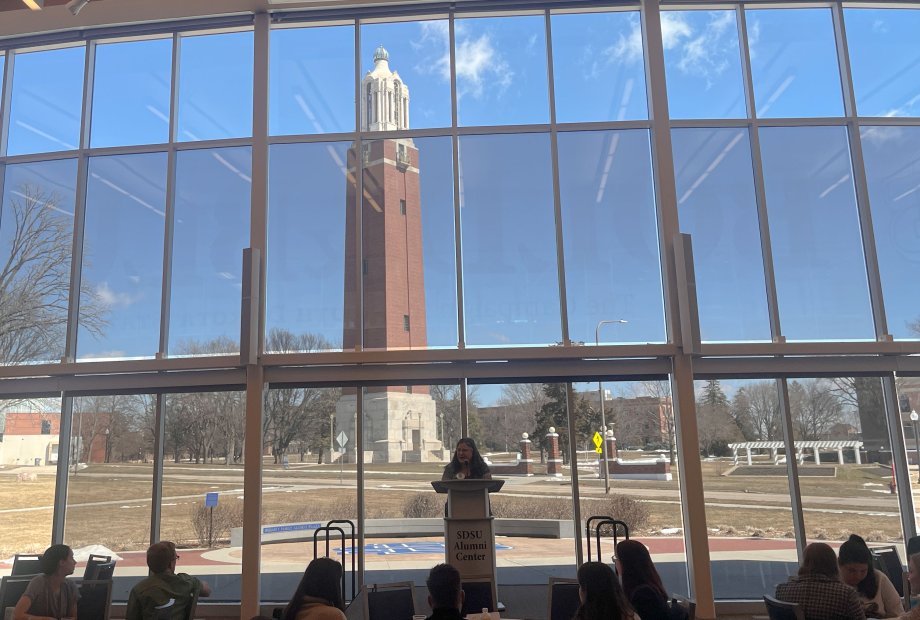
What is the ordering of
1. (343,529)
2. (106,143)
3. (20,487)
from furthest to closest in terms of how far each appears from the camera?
1. (106,143)
2. (20,487)
3. (343,529)

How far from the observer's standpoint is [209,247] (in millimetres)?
8039

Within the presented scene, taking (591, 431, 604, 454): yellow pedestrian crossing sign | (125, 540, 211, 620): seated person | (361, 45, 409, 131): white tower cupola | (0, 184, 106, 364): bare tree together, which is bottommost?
(125, 540, 211, 620): seated person

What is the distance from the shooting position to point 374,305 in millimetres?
7801

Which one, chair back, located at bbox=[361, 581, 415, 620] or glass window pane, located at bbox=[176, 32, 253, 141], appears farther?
glass window pane, located at bbox=[176, 32, 253, 141]

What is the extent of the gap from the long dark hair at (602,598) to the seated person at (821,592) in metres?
1.20

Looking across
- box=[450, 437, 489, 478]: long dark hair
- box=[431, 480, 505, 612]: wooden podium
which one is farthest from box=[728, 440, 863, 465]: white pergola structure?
box=[431, 480, 505, 612]: wooden podium

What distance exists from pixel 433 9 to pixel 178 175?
3.81 m

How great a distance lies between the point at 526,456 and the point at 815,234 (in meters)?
4.26

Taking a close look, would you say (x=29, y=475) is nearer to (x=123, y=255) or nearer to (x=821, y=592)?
(x=123, y=255)

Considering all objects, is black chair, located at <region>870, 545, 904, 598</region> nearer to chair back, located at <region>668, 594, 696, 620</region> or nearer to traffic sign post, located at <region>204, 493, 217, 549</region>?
chair back, located at <region>668, 594, 696, 620</region>

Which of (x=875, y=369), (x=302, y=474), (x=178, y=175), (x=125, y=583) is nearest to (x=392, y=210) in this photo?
(x=178, y=175)

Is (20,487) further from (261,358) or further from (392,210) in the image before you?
(392,210)

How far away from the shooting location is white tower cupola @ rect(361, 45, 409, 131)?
27.0ft

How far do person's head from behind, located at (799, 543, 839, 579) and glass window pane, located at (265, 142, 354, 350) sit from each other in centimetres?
538
